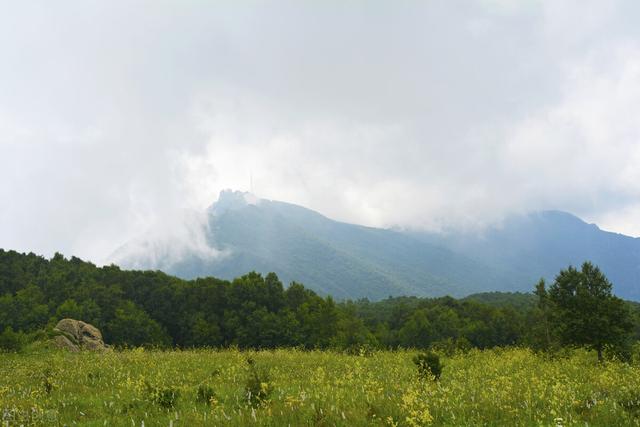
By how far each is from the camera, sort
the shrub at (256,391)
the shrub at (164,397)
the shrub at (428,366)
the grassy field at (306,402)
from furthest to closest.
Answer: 1. the shrub at (428,366)
2. the shrub at (164,397)
3. the shrub at (256,391)
4. the grassy field at (306,402)

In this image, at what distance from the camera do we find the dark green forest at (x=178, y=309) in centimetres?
6109

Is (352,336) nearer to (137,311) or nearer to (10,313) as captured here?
(137,311)

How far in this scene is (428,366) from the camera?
44.3 feet

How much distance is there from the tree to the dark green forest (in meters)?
37.4

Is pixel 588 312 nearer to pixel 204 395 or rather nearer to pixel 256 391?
pixel 256 391

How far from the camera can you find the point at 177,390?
395 inches

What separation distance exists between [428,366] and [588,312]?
47.6 ft

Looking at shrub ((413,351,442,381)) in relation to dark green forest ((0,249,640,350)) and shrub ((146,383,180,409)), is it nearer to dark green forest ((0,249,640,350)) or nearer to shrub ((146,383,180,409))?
shrub ((146,383,180,409))

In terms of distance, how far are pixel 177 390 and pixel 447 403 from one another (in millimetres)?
6617

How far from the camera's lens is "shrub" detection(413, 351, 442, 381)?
42.7ft

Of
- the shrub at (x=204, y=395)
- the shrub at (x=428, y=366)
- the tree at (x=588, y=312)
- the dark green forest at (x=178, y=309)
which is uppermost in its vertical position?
the tree at (x=588, y=312)

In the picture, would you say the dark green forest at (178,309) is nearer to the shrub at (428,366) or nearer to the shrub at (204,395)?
the shrub at (428,366)

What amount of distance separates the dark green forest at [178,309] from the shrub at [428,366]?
47.1m

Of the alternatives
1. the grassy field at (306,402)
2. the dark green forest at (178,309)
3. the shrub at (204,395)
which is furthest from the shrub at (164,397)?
the dark green forest at (178,309)
